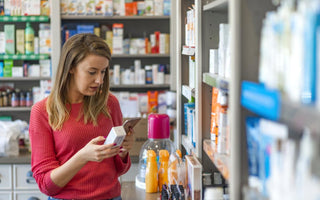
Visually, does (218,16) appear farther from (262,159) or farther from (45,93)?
(45,93)

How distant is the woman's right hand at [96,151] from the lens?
2.51 m

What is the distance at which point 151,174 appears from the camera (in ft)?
10.2

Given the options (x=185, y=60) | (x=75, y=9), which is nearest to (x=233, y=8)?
(x=185, y=60)

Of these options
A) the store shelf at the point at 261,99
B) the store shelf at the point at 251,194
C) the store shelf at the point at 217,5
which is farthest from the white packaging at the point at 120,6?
the store shelf at the point at 251,194

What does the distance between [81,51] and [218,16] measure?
0.78m

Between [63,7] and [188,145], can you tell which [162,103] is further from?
[188,145]

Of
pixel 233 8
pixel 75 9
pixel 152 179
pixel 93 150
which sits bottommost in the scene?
pixel 152 179

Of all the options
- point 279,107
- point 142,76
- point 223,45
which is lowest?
point 142,76

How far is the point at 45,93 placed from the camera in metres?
5.47

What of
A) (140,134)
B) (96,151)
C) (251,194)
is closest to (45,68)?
(140,134)

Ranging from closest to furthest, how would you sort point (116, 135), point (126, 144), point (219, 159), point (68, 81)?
point (219, 159), point (116, 135), point (68, 81), point (126, 144)

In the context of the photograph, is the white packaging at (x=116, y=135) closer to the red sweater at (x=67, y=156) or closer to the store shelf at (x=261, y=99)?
the red sweater at (x=67, y=156)

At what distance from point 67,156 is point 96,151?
0.25 metres

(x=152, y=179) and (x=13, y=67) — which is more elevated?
(x=13, y=67)
